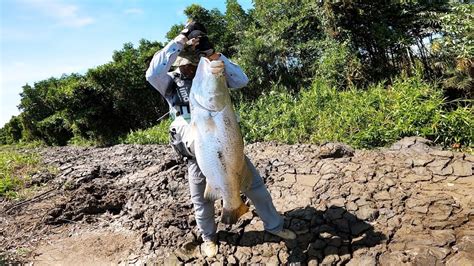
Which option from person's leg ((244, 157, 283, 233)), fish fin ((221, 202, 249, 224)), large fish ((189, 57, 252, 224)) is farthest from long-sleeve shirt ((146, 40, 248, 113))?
fish fin ((221, 202, 249, 224))

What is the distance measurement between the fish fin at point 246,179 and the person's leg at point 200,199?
43 cm

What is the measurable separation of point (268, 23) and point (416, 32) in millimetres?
4175

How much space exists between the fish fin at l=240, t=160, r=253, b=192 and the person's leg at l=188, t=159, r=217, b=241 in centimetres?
43

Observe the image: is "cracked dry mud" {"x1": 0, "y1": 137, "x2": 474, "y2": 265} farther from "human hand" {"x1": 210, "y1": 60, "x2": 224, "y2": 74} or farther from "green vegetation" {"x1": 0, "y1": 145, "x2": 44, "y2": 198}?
"human hand" {"x1": 210, "y1": 60, "x2": 224, "y2": 74}

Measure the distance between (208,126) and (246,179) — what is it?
55cm

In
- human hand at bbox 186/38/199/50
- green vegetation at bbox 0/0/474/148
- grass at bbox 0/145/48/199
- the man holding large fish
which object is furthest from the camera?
grass at bbox 0/145/48/199

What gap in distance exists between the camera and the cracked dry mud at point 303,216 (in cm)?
356

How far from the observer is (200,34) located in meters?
3.12

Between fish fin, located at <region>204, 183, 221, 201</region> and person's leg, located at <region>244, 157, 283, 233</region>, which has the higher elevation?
fish fin, located at <region>204, 183, 221, 201</region>

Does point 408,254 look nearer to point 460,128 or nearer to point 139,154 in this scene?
point 460,128

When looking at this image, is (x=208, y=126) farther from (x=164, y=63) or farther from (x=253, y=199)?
(x=253, y=199)

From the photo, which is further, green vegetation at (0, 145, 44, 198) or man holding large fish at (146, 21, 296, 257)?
green vegetation at (0, 145, 44, 198)

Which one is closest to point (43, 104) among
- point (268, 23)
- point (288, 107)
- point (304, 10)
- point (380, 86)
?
point (268, 23)

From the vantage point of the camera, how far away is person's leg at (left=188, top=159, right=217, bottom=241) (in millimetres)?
3500
